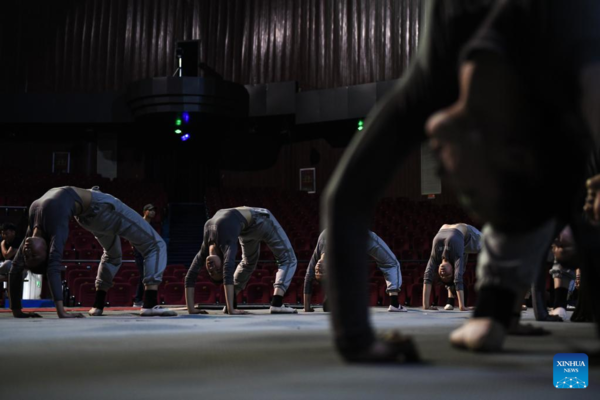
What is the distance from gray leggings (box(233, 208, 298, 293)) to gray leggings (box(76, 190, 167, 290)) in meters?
1.39

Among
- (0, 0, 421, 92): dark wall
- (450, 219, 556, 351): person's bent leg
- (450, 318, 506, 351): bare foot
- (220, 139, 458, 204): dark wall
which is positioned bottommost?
(450, 318, 506, 351): bare foot

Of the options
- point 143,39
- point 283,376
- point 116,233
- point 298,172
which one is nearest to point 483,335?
point 283,376

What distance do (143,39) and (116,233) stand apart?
1542cm

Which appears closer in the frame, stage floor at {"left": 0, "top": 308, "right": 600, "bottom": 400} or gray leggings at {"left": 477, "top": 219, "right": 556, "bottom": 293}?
stage floor at {"left": 0, "top": 308, "right": 600, "bottom": 400}

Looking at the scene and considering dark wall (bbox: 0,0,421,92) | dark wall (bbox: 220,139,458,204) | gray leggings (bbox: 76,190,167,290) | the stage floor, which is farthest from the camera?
dark wall (bbox: 0,0,421,92)

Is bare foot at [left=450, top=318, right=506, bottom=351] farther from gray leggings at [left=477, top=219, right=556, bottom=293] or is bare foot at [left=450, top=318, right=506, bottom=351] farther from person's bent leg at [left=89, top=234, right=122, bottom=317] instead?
person's bent leg at [left=89, top=234, right=122, bottom=317]

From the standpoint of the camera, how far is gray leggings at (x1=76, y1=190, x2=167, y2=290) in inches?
201

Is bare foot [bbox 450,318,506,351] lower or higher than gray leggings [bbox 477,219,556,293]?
lower

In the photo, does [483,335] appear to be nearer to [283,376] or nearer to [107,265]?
[283,376]

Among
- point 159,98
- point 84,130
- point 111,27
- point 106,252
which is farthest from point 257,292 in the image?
point 111,27

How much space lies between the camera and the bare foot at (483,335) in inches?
41.0

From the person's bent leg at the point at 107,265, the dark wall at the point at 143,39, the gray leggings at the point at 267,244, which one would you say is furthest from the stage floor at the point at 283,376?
the dark wall at the point at 143,39

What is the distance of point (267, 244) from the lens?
269 inches

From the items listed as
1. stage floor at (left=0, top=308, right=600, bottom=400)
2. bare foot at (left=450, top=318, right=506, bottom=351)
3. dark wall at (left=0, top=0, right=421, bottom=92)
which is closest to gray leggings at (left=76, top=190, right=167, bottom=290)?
stage floor at (left=0, top=308, right=600, bottom=400)
